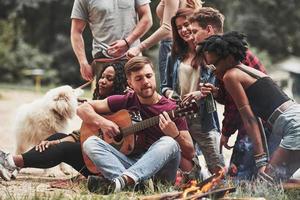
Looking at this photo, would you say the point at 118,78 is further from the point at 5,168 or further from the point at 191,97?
the point at 5,168

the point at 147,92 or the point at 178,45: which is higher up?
the point at 178,45

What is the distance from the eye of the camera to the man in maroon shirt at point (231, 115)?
507 cm

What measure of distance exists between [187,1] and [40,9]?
28.6 m

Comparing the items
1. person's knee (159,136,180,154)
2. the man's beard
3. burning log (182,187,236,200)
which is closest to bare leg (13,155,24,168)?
the man's beard

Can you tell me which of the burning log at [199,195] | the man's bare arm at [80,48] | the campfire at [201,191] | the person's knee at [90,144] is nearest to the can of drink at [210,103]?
the person's knee at [90,144]

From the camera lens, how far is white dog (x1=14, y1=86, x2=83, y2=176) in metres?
6.31

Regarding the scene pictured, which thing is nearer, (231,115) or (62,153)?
(231,115)

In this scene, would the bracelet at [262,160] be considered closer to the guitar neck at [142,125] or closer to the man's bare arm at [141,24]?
the guitar neck at [142,125]

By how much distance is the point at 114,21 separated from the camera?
5.86m

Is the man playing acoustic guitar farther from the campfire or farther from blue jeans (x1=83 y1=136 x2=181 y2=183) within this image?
the campfire

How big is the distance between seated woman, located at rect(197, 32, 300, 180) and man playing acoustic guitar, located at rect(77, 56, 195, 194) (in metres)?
0.48

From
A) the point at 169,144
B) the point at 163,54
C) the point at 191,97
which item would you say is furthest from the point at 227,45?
the point at 163,54

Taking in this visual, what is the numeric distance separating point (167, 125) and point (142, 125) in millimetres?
267

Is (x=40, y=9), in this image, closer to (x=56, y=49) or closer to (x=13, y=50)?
(x=56, y=49)
